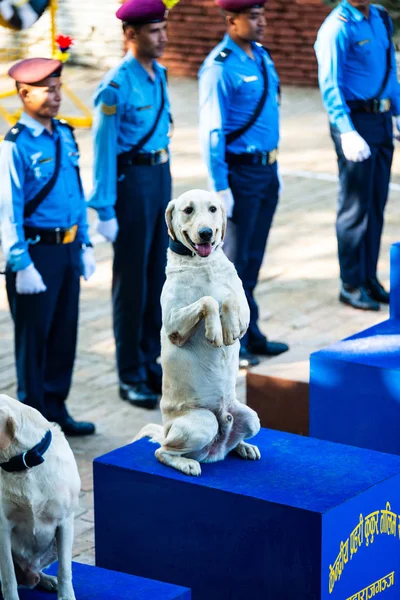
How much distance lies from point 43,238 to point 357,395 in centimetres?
171

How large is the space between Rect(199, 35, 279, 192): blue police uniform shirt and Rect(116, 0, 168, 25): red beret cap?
53 centimetres

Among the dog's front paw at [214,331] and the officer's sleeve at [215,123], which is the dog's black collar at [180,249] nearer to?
the dog's front paw at [214,331]

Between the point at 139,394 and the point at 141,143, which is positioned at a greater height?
the point at 141,143

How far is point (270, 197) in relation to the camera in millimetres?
6922

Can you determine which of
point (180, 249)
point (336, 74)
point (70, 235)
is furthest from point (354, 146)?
point (180, 249)

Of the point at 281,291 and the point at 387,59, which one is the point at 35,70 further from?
the point at 281,291

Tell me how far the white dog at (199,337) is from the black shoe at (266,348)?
10.0ft

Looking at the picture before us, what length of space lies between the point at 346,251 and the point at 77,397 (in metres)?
2.25

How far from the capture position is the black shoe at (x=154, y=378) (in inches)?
260

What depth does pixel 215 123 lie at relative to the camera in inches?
256

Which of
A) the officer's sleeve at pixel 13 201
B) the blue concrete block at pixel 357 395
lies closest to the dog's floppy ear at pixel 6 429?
the blue concrete block at pixel 357 395

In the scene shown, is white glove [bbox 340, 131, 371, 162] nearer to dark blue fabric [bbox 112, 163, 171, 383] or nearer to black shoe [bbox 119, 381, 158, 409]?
dark blue fabric [bbox 112, 163, 171, 383]

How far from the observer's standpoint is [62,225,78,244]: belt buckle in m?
5.70

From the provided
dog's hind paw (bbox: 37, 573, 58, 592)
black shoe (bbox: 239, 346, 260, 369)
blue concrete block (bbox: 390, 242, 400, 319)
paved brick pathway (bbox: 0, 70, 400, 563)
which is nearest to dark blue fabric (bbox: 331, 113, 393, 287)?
paved brick pathway (bbox: 0, 70, 400, 563)
